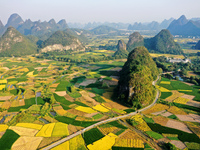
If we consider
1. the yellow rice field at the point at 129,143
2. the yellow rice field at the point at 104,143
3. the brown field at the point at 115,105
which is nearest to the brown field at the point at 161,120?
the yellow rice field at the point at 129,143

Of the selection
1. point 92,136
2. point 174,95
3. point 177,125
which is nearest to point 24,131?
point 92,136

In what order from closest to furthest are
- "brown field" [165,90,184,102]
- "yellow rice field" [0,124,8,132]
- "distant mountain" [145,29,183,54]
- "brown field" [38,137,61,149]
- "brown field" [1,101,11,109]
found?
"brown field" [38,137,61,149] < "yellow rice field" [0,124,8,132] < "brown field" [1,101,11,109] < "brown field" [165,90,184,102] < "distant mountain" [145,29,183,54]

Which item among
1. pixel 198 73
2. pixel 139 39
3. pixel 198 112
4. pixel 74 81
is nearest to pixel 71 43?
pixel 139 39

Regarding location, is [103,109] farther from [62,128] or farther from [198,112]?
[198,112]

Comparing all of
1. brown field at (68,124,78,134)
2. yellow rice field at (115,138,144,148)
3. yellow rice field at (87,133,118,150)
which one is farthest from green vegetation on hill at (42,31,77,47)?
yellow rice field at (115,138,144,148)

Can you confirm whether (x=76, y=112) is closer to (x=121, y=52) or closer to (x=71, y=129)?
(x=71, y=129)

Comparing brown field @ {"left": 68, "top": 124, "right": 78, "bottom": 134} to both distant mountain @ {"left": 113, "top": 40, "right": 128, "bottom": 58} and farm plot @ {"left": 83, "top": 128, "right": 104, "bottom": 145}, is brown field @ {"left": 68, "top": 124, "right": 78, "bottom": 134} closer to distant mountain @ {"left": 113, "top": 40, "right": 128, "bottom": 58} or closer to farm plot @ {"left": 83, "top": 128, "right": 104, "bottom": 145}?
farm plot @ {"left": 83, "top": 128, "right": 104, "bottom": 145}
